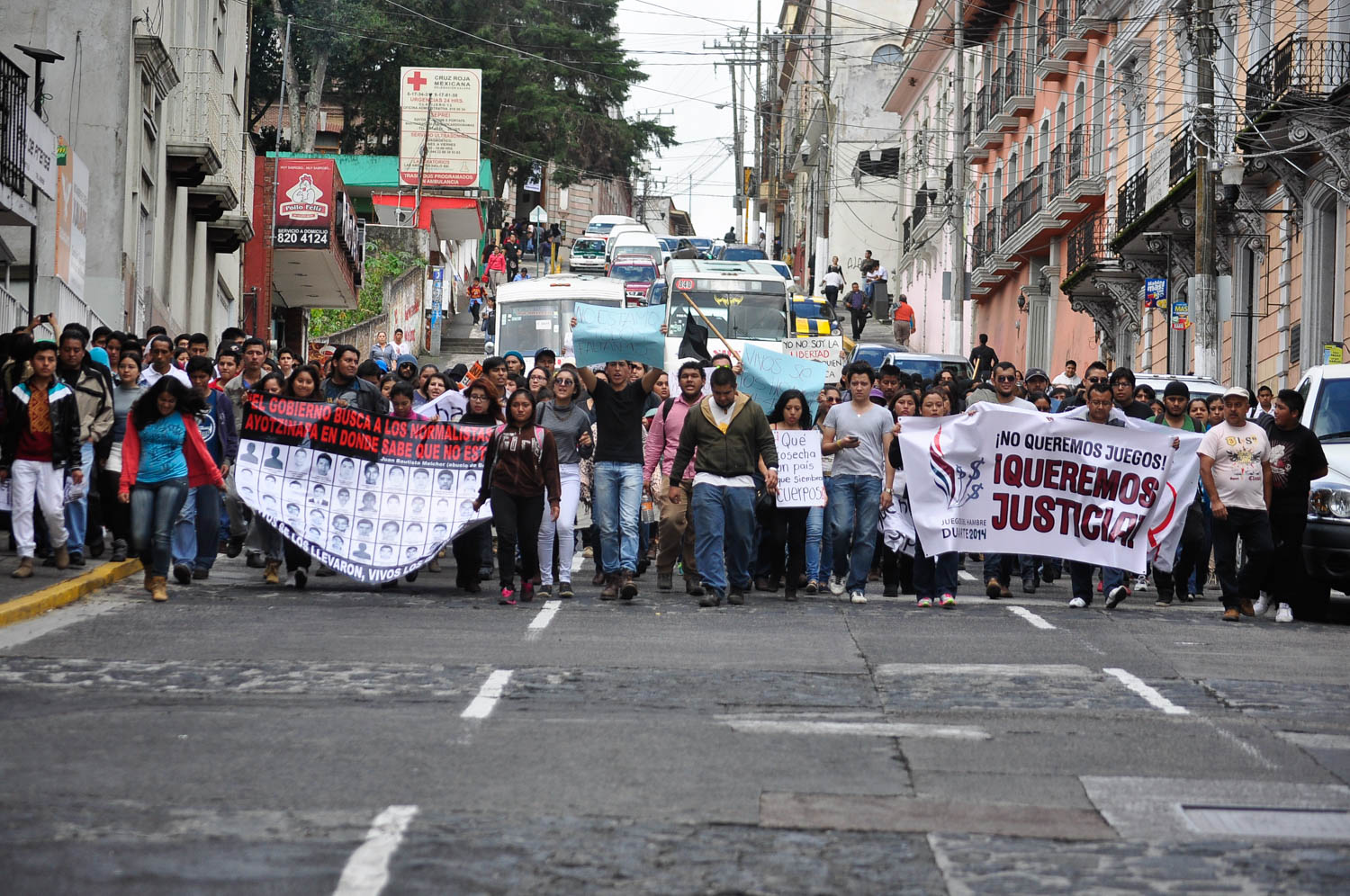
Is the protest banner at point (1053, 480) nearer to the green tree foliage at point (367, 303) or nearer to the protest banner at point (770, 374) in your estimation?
the protest banner at point (770, 374)

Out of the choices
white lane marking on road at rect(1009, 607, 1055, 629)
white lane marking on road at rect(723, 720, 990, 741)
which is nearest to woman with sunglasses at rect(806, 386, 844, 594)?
white lane marking on road at rect(1009, 607, 1055, 629)

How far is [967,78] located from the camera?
184 feet

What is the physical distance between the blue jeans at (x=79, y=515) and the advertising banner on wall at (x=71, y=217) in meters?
6.42

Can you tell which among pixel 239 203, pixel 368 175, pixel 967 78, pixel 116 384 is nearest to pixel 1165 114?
pixel 239 203

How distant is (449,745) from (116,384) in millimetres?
8113

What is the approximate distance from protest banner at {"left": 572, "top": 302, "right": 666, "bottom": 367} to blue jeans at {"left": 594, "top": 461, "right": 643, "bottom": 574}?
11.0 m

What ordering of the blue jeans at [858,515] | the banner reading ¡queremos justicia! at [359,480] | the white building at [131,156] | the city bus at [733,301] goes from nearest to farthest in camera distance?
the banner reading ¡queremos justicia! at [359,480] < the blue jeans at [858,515] < the white building at [131,156] < the city bus at [733,301]

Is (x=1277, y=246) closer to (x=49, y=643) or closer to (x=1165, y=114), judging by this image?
(x=1165, y=114)

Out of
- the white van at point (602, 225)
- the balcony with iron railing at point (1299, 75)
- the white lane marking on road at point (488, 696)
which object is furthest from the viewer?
the white van at point (602, 225)

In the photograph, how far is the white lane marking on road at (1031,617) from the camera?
13.1 metres

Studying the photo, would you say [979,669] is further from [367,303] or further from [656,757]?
[367,303]

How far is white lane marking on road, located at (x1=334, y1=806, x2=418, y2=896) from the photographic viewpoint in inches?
223

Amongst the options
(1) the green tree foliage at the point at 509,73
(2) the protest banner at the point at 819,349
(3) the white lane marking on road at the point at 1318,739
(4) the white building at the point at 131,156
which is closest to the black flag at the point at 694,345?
(2) the protest banner at the point at 819,349

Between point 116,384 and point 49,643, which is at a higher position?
point 116,384
